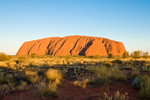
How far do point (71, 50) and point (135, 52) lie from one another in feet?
144

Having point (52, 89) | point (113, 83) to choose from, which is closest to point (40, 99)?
point (52, 89)

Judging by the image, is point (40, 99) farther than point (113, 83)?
No

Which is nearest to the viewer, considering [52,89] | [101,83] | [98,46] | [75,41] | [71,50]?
[52,89]

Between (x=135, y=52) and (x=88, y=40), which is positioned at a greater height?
(x=88, y=40)

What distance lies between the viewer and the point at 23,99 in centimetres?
391

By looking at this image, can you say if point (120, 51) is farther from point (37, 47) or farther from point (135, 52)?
point (37, 47)

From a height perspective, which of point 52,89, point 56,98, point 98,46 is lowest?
point 56,98

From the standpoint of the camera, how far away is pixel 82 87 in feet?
16.5

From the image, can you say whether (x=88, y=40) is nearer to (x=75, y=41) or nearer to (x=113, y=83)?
(x=75, y=41)

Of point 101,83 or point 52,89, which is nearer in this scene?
point 52,89

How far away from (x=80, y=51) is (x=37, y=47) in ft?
108

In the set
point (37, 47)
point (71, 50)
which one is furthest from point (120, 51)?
point (37, 47)

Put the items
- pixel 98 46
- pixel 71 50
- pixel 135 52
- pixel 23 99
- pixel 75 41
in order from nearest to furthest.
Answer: pixel 23 99 → pixel 135 52 → pixel 98 46 → pixel 71 50 → pixel 75 41

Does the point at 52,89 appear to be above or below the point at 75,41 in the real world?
below
